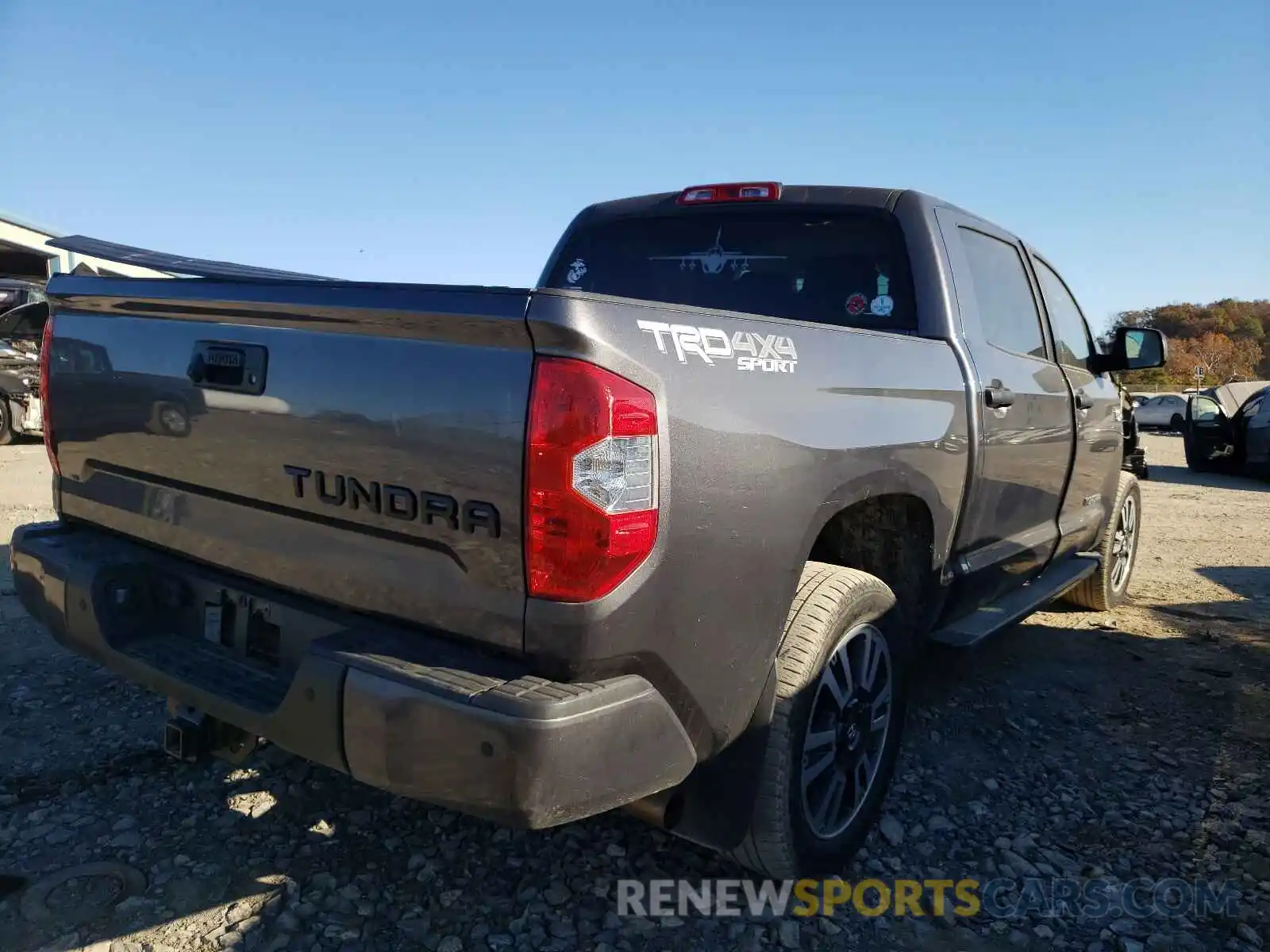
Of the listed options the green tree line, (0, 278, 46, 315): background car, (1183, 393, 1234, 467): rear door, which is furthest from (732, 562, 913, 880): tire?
the green tree line

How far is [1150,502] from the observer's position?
11227 millimetres

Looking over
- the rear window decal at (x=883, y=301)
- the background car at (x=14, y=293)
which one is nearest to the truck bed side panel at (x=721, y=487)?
the rear window decal at (x=883, y=301)

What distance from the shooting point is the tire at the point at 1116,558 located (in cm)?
537

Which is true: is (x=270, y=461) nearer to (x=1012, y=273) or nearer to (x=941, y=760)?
(x=941, y=760)

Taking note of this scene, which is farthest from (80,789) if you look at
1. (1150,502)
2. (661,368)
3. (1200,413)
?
(1200,413)

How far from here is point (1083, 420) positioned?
14.1ft

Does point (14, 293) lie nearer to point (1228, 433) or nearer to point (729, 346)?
point (729, 346)

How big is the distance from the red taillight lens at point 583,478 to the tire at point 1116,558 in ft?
14.6

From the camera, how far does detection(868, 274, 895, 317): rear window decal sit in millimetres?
3230

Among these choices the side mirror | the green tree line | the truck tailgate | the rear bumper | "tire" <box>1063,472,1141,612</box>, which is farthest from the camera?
the green tree line

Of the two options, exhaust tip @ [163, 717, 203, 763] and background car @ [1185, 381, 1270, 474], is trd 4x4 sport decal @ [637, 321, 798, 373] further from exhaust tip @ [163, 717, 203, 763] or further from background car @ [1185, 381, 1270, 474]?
background car @ [1185, 381, 1270, 474]

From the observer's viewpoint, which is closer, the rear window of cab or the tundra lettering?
the tundra lettering

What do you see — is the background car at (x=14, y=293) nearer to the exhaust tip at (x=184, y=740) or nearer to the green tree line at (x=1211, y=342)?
the exhaust tip at (x=184, y=740)

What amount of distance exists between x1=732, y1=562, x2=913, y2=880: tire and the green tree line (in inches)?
1632
